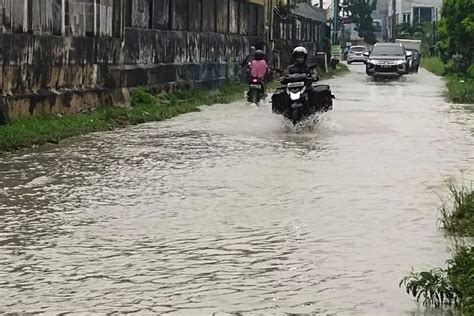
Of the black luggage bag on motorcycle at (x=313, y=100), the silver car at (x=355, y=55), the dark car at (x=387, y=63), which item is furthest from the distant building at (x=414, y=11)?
the black luggage bag on motorcycle at (x=313, y=100)

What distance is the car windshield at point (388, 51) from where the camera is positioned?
4272cm

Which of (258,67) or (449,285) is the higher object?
(258,67)

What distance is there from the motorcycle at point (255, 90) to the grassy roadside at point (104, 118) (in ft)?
4.19

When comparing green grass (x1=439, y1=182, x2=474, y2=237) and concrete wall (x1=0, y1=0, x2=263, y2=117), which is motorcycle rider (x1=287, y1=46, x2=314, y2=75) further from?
green grass (x1=439, y1=182, x2=474, y2=237)

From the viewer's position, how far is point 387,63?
41.7 meters

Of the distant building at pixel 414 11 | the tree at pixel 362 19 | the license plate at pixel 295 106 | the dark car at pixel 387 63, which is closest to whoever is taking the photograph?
the license plate at pixel 295 106

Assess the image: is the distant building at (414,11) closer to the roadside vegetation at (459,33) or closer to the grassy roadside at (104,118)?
the roadside vegetation at (459,33)

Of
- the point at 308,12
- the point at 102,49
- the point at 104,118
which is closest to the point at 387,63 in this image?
the point at 308,12

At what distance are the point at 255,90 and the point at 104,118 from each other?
19.7 ft

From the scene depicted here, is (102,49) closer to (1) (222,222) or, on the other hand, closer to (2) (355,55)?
(1) (222,222)

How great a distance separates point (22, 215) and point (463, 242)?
397 centimetres

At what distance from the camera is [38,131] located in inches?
586

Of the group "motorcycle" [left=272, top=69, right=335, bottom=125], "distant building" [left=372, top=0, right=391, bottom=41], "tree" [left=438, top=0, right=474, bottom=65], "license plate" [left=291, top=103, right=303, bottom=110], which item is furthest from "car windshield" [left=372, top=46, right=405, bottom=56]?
"distant building" [left=372, top=0, right=391, bottom=41]

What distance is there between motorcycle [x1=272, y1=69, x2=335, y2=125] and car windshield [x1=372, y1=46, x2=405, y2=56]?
2575 cm
